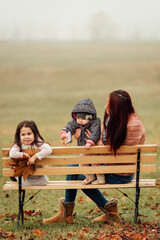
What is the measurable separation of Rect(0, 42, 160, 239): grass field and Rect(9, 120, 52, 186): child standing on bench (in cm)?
63

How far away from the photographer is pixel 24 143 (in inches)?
219

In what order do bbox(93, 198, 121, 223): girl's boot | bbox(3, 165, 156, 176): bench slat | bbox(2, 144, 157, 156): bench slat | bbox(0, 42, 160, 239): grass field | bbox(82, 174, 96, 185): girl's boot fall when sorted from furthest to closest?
bbox(0, 42, 160, 239): grass field, bbox(93, 198, 121, 223): girl's boot, bbox(82, 174, 96, 185): girl's boot, bbox(3, 165, 156, 176): bench slat, bbox(2, 144, 157, 156): bench slat

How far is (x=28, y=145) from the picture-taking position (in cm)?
557

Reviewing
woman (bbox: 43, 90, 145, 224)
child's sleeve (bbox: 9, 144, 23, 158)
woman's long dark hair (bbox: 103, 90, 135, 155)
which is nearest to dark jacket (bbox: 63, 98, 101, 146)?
woman (bbox: 43, 90, 145, 224)

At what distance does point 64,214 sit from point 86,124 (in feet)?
4.13

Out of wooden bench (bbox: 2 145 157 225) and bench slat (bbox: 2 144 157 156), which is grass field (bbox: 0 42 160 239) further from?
bench slat (bbox: 2 144 157 156)


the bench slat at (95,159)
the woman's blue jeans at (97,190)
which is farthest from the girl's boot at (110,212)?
the bench slat at (95,159)

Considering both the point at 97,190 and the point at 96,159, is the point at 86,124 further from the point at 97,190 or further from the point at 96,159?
the point at 97,190

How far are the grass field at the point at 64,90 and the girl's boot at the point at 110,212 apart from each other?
0.32 m

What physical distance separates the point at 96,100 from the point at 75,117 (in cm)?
2512

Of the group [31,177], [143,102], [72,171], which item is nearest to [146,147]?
[72,171]

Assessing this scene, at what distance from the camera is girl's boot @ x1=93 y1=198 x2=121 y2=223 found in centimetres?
577

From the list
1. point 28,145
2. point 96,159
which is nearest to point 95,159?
point 96,159

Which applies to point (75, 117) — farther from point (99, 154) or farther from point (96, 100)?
point (96, 100)
